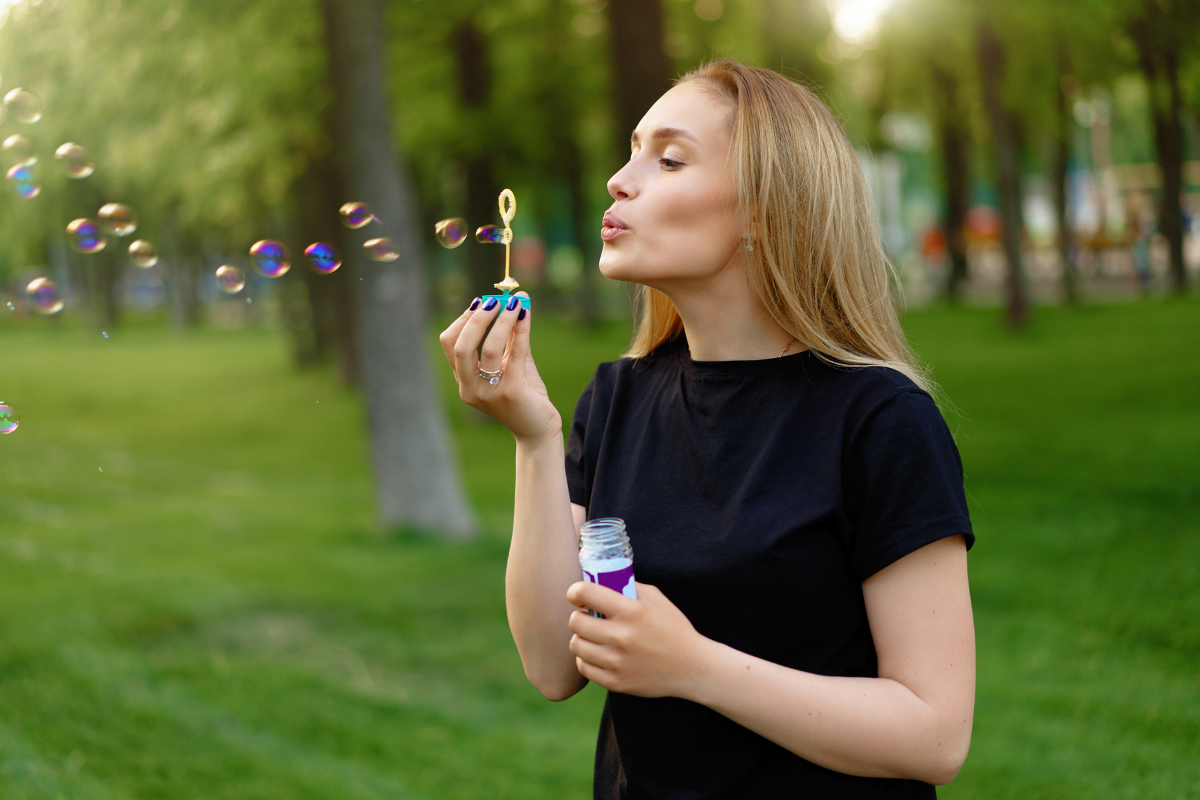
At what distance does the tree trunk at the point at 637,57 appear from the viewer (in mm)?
10562

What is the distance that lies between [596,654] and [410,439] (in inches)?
282

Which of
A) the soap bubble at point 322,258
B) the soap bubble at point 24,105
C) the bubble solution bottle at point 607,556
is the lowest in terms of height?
the bubble solution bottle at point 607,556

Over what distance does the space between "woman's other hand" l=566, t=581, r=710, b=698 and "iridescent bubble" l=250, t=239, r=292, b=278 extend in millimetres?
2676

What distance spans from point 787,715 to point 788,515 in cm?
31

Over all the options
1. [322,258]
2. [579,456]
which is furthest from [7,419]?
[579,456]

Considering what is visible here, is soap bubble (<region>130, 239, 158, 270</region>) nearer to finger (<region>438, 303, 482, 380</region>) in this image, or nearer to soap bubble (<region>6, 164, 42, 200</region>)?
soap bubble (<region>6, 164, 42, 200</region>)

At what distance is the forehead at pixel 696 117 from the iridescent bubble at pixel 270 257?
7.61ft

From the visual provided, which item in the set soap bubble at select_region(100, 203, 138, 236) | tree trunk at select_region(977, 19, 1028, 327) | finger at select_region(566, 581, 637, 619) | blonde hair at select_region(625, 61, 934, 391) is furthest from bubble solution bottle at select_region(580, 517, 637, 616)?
tree trunk at select_region(977, 19, 1028, 327)

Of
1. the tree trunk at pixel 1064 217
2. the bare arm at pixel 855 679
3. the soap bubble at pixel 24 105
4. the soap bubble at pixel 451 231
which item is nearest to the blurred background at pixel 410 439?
the soap bubble at pixel 24 105

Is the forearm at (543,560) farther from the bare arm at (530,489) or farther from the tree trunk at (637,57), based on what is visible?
the tree trunk at (637,57)

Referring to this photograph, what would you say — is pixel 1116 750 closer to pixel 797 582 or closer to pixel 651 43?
pixel 797 582

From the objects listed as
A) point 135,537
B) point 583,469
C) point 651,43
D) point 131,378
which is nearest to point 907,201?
point 131,378

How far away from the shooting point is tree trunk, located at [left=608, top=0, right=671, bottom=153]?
34.7ft

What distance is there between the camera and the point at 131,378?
1002 inches
